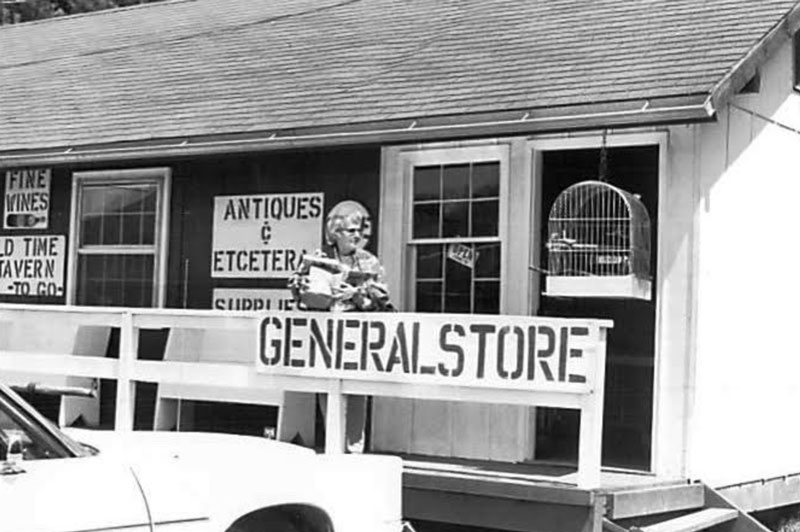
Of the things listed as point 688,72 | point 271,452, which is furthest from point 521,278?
point 271,452

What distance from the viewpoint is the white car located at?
5051mm

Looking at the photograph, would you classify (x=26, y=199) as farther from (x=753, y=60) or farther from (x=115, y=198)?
(x=753, y=60)

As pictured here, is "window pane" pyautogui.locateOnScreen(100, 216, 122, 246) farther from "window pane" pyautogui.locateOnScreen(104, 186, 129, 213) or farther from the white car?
the white car

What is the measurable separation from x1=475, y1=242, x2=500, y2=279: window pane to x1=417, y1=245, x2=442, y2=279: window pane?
1.23 ft

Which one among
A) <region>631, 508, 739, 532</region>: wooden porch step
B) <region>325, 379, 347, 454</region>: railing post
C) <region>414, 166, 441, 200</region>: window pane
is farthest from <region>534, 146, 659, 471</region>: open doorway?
<region>325, 379, 347, 454</region>: railing post

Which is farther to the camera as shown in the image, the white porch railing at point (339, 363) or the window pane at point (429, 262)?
the window pane at point (429, 262)

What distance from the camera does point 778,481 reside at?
10789 millimetres

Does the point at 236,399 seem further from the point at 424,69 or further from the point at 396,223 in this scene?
the point at 424,69

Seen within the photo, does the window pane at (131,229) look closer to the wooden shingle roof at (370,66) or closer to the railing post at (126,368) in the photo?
the wooden shingle roof at (370,66)

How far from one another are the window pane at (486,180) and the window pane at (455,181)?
0.08 meters

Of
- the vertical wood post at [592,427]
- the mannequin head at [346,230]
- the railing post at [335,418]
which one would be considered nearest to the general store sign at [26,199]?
the mannequin head at [346,230]

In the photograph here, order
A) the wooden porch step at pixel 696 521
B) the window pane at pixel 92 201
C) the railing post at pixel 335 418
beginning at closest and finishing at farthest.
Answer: the wooden porch step at pixel 696 521 → the railing post at pixel 335 418 → the window pane at pixel 92 201

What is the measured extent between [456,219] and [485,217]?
0.28 metres

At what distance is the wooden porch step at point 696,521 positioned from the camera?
891 cm
